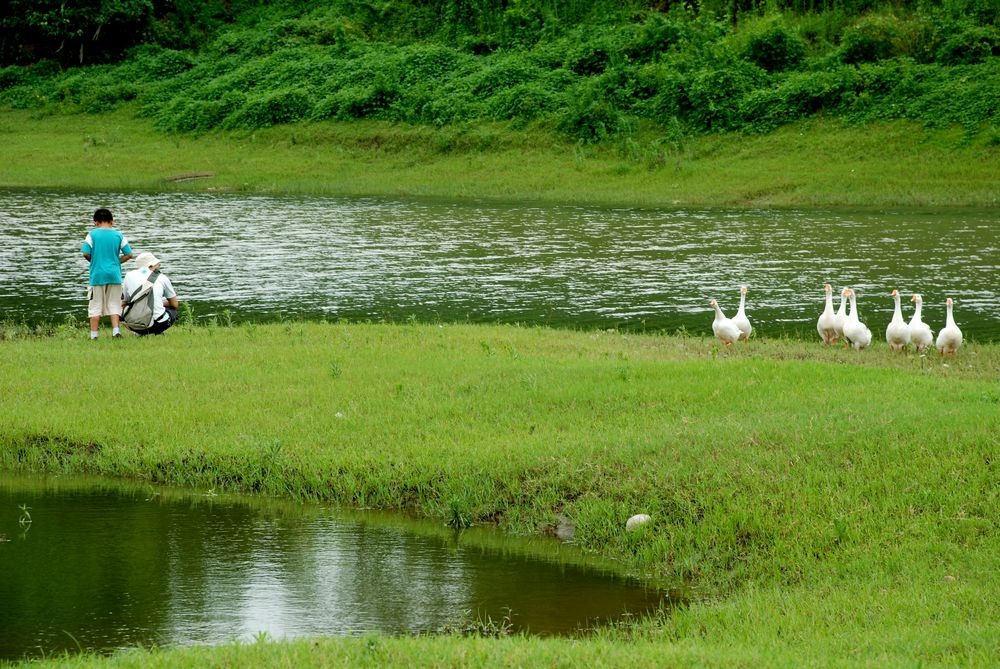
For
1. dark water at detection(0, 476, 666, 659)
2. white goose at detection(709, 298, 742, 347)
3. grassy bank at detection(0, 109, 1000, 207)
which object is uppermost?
grassy bank at detection(0, 109, 1000, 207)

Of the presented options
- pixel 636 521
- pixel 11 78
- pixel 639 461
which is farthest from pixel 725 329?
pixel 11 78

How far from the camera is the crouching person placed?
16984mm

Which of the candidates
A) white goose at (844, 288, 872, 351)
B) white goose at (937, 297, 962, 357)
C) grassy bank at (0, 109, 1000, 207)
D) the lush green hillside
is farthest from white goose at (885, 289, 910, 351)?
the lush green hillside

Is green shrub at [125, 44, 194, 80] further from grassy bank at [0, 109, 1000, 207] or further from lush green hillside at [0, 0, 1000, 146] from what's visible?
grassy bank at [0, 109, 1000, 207]

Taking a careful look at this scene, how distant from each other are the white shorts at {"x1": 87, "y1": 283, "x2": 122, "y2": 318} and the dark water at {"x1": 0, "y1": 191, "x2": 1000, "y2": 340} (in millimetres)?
3741

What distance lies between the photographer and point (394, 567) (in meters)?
9.53

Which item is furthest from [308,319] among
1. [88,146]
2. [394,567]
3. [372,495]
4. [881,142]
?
A: [88,146]

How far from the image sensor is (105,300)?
17.0m

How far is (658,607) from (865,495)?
6.51 ft

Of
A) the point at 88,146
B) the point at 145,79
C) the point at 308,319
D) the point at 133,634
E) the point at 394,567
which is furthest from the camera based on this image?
the point at 145,79

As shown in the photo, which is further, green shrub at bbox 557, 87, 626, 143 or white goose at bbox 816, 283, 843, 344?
green shrub at bbox 557, 87, 626, 143

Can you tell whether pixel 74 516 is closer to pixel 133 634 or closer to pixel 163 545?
pixel 163 545

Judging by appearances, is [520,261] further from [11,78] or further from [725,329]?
[11,78]

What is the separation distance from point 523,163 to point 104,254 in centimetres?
2717
